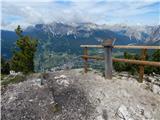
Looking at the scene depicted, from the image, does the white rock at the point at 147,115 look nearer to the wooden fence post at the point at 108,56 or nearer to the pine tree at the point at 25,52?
the wooden fence post at the point at 108,56

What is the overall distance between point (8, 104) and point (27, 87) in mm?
1316

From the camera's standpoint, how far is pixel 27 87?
11148mm

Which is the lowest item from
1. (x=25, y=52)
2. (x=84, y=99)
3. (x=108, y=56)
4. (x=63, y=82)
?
(x=25, y=52)

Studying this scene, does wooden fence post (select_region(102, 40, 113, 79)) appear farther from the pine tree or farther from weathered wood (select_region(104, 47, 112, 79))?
the pine tree

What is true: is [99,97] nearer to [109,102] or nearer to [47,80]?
[109,102]

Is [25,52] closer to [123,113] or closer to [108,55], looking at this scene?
[108,55]

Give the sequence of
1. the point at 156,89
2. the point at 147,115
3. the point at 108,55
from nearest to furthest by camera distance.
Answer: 1. the point at 147,115
2. the point at 156,89
3. the point at 108,55

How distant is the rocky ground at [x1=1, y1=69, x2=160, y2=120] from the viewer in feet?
28.0

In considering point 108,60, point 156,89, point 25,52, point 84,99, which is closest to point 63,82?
point 84,99

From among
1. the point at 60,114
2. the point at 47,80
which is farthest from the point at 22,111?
the point at 47,80

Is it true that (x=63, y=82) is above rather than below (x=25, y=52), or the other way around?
above

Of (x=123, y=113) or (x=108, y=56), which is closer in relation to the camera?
(x=123, y=113)

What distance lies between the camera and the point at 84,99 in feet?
30.9

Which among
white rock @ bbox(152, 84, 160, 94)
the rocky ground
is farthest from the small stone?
white rock @ bbox(152, 84, 160, 94)
